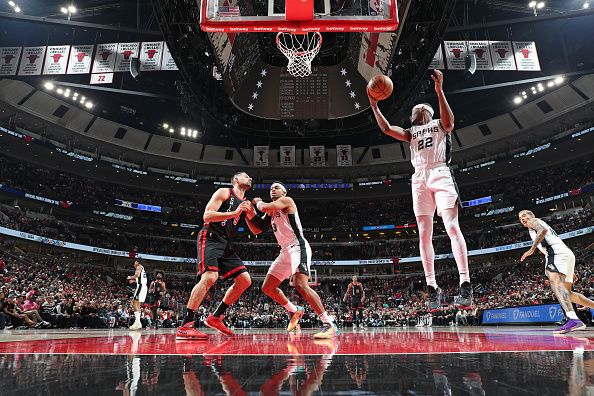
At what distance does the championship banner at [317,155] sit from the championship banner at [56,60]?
2034 cm

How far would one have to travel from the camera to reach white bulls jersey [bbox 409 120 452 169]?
4645 mm

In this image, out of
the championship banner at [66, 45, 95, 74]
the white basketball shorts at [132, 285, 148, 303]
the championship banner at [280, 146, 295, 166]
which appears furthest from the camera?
the championship banner at [280, 146, 295, 166]

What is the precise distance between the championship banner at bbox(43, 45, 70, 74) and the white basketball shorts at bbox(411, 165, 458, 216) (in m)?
15.0

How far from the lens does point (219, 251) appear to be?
523 cm

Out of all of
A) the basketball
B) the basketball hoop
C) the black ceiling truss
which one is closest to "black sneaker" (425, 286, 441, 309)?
the basketball

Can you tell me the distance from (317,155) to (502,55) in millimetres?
19509

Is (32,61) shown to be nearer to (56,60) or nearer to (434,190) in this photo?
(56,60)

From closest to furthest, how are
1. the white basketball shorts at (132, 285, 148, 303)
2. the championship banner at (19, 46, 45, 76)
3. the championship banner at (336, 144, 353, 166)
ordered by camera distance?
the white basketball shorts at (132, 285, 148, 303) < the championship banner at (19, 46, 45, 76) < the championship banner at (336, 144, 353, 166)

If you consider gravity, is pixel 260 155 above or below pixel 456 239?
above

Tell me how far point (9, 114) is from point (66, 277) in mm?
11981

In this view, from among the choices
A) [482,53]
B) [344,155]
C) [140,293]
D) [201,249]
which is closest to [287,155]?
[344,155]

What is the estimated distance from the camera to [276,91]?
18406 mm

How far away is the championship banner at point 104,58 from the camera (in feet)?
50.5

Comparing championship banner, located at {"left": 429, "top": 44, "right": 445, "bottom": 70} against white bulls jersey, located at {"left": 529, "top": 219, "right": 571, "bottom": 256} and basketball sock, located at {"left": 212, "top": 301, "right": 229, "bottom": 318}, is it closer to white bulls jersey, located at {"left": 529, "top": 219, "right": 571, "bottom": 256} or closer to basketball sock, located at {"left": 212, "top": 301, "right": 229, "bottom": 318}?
white bulls jersey, located at {"left": 529, "top": 219, "right": 571, "bottom": 256}
